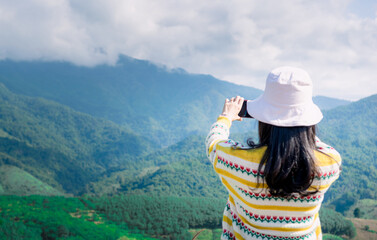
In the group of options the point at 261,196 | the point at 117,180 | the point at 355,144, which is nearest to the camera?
the point at 261,196

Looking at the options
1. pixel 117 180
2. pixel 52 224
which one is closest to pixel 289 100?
pixel 52 224

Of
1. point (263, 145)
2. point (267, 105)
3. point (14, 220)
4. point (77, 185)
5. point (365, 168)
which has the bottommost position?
point (77, 185)

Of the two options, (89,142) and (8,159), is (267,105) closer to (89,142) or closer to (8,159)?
(8,159)

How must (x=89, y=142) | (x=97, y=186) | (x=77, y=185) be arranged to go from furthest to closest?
(x=89, y=142) < (x=77, y=185) < (x=97, y=186)

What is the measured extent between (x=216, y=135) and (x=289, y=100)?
0.44 meters

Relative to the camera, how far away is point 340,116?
420ft

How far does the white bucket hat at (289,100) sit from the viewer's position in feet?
4.00

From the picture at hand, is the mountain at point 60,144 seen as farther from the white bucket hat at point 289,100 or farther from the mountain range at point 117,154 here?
the white bucket hat at point 289,100

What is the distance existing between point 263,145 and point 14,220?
10.8 meters

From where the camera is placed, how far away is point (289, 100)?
124 cm

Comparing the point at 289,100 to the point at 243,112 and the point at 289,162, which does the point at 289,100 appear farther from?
the point at 243,112

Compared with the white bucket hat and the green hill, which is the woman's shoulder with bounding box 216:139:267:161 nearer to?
the white bucket hat

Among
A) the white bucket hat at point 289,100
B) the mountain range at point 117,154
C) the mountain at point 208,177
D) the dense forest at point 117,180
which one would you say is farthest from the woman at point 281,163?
the mountain range at point 117,154

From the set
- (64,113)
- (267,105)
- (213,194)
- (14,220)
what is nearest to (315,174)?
(267,105)
